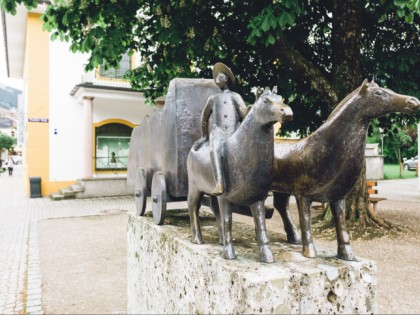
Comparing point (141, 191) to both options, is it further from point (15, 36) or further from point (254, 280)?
point (15, 36)

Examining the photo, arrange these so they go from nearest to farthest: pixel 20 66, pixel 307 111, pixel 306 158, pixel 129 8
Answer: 1. pixel 306 158
2. pixel 129 8
3. pixel 307 111
4. pixel 20 66

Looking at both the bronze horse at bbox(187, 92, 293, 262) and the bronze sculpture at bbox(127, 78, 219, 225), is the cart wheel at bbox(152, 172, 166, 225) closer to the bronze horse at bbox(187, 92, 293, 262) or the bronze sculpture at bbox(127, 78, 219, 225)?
the bronze sculpture at bbox(127, 78, 219, 225)

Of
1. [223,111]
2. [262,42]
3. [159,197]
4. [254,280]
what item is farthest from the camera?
[262,42]

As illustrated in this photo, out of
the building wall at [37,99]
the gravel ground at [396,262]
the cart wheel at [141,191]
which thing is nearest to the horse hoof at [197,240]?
the gravel ground at [396,262]

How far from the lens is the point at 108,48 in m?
5.27

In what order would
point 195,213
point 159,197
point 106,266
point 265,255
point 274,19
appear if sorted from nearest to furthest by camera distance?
point 265,255 < point 195,213 < point 159,197 < point 274,19 < point 106,266

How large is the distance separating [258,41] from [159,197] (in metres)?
4.13

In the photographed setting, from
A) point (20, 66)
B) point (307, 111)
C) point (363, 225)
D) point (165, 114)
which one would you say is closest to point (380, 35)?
point (307, 111)

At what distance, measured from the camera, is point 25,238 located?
799 cm

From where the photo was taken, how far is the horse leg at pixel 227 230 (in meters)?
1.90

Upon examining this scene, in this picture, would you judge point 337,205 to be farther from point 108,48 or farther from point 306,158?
point 108,48

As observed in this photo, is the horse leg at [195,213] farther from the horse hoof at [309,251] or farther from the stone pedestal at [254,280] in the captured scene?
the horse hoof at [309,251]

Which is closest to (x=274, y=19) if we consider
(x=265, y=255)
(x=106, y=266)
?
(x=265, y=255)

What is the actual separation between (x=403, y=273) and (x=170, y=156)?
3.91 metres
